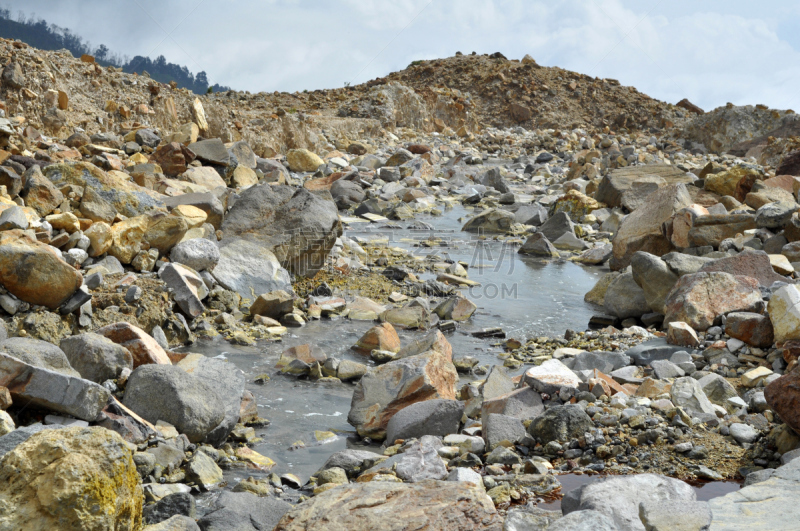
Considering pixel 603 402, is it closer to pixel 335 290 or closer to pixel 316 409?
pixel 316 409

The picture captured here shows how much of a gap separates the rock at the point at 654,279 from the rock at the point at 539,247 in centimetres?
382

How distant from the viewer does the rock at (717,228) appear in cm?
779

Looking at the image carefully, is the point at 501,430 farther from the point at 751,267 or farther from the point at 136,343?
the point at 751,267

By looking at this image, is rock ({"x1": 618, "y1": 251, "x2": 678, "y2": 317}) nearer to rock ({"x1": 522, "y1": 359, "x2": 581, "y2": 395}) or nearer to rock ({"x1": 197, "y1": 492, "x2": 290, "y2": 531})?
rock ({"x1": 522, "y1": 359, "x2": 581, "y2": 395})

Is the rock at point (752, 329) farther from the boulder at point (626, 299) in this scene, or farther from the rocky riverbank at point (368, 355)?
the boulder at point (626, 299)

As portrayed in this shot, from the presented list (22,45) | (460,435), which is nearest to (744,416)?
(460,435)

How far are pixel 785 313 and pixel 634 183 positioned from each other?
8.83m

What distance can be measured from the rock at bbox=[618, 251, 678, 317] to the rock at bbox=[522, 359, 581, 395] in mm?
2534

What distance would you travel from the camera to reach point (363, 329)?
19.6 feet

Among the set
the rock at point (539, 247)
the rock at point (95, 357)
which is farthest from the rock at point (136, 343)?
the rock at point (539, 247)

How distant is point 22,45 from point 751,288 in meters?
13.9

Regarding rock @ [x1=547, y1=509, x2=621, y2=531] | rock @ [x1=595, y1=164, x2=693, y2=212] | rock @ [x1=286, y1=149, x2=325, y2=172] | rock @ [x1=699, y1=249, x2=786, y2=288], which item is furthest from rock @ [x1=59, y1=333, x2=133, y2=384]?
rock @ [x1=286, y1=149, x2=325, y2=172]

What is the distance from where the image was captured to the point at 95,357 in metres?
3.72

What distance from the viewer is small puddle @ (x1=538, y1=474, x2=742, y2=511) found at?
9.21ft
